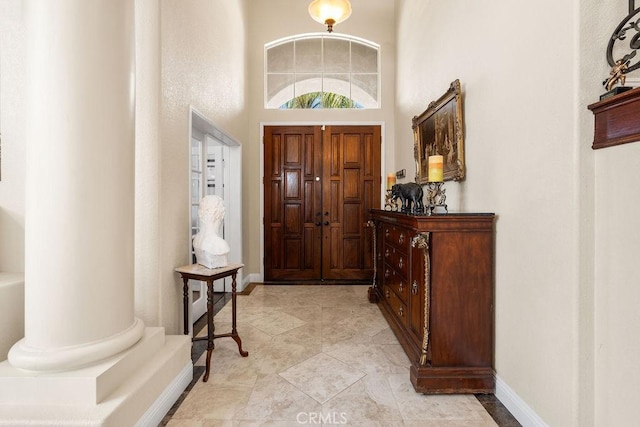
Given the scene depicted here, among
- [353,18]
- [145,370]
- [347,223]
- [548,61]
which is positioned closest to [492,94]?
[548,61]

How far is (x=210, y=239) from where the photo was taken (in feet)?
8.37

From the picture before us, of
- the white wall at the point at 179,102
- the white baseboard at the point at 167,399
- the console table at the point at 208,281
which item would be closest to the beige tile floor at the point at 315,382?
the white baseboard at the point at 167,399

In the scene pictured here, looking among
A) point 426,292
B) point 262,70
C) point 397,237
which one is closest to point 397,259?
point 397,237

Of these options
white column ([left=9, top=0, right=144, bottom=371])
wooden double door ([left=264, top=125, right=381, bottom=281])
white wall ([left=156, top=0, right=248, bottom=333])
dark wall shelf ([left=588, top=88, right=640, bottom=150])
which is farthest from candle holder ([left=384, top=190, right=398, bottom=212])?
white column ([left=9, top=0, right=144, bottom=371])

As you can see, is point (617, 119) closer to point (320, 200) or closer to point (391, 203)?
point (391, 203)

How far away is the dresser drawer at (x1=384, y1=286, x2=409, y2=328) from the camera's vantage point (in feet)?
8.71

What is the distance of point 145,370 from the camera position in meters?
1.77

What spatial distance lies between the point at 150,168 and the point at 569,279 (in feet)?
8.41

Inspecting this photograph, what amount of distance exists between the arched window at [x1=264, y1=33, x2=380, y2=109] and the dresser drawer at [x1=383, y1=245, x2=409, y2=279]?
9.58 feet

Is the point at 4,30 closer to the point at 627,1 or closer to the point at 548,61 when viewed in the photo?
the point at 548,61

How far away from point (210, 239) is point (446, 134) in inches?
88.2

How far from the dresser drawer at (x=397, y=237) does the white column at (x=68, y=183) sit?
6.80ft

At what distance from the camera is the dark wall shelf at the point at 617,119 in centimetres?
121

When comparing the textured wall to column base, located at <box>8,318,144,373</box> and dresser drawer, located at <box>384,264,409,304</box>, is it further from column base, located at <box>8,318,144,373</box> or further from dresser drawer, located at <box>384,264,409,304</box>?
column base, located at <box>8,318,144,373</box>
